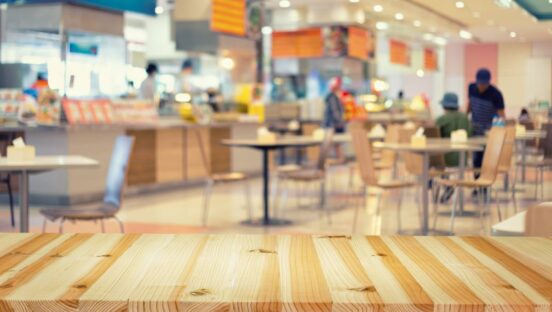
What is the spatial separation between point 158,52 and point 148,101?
687 centimetres

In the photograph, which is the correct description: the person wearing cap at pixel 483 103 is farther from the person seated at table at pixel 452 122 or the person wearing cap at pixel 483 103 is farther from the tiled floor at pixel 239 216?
the tiled floor at pixel 239 216

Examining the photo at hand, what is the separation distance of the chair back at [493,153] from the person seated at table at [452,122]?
141cm

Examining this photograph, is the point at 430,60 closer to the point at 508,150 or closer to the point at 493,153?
the point at 508,150

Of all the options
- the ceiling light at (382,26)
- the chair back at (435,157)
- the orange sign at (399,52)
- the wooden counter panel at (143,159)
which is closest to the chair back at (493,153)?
the chair back at (435,157)

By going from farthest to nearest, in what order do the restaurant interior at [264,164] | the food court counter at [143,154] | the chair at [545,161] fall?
the food court counter at [143,154] → the chair at [545,161] → the restaurant interior at [264,164]

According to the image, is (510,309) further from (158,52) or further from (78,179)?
(158,52)

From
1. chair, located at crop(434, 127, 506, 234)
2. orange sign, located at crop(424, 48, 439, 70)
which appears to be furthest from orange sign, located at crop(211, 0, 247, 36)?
orange sign, located at crop(424, 48, 439, 70)

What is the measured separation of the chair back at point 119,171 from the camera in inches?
223

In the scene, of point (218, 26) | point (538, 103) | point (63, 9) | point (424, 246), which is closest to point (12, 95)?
point (63, 9)

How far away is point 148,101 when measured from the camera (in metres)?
11.2

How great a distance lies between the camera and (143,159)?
1077 cm

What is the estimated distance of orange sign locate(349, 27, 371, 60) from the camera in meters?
17.8

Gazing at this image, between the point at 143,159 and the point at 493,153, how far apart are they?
485 cm

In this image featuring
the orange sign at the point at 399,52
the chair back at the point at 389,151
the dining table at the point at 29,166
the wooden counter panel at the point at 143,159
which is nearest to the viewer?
the dining table at the point at 29,166
